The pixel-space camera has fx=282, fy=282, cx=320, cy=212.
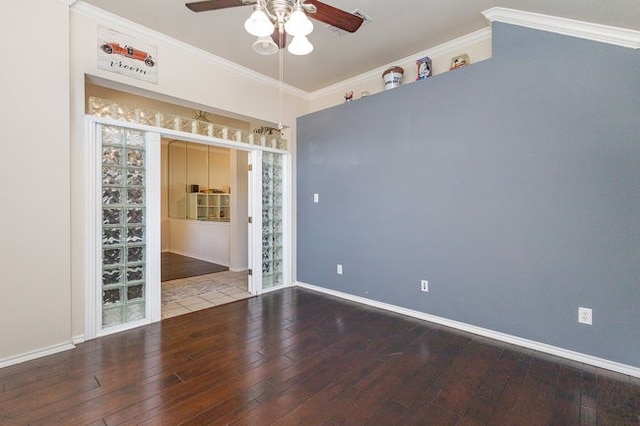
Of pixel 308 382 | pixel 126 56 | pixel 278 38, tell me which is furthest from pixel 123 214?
pixel 308 382

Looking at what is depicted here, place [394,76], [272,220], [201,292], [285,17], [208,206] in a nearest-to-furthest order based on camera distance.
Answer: [285,17]
[394,76]
[201,292]
[272,220]
[208,206]

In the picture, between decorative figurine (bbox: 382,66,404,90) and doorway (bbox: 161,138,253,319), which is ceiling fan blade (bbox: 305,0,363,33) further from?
doorway (bbox: 161,138,253,319)

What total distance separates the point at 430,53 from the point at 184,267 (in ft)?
18.4

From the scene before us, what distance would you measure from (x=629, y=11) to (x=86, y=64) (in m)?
4.27

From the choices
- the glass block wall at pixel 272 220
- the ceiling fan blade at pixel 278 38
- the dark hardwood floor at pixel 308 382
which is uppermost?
the ceiling fan blade at pixel 278 38

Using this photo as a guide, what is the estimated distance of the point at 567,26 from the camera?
2.27 metres

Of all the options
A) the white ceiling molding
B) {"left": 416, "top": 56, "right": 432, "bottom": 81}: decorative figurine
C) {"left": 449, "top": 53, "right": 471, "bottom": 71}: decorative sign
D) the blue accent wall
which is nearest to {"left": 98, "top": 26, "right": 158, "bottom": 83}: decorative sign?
the blue accent wall

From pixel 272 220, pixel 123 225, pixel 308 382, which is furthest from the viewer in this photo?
pixel 272 220

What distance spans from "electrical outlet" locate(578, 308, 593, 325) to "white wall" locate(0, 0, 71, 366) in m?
4.25

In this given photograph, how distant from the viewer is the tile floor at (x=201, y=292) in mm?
3497

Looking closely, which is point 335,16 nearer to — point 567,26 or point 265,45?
point 265,45

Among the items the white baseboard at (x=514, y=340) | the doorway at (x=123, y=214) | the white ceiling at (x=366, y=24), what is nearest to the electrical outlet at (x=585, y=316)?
the white baseboard at (x=514, y=340)

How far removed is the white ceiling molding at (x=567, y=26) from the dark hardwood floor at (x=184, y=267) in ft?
17.9

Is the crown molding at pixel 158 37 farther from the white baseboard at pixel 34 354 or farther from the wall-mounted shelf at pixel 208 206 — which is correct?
the wall-mounted shelf at pixel 208 206
